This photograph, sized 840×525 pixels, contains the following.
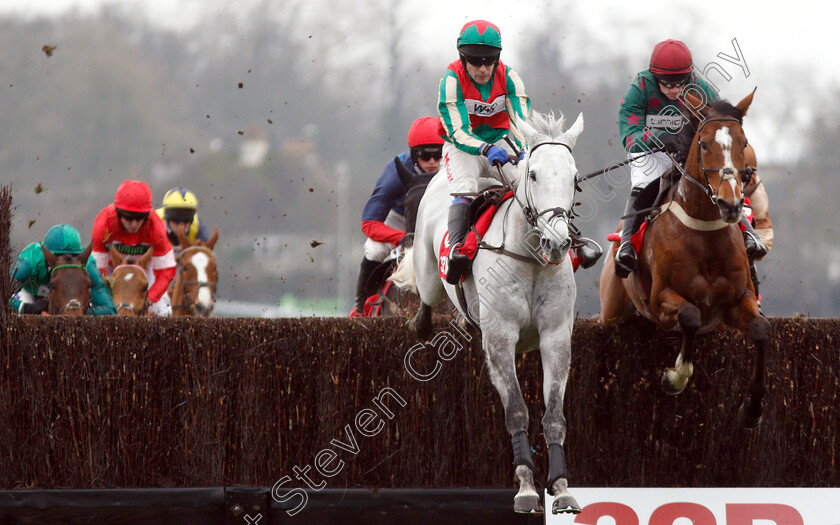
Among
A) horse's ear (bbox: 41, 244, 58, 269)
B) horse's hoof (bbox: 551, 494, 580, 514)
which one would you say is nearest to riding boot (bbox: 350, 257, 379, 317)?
horse's ear (bbox: 41, 244, 58, 269)

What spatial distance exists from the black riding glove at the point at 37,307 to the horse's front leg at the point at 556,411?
15.6ft

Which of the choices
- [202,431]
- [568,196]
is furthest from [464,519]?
[568,196]

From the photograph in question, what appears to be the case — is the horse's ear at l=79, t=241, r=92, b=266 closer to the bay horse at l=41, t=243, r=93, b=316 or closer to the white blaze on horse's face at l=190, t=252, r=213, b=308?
the bay horse at l=41, t=243, r=93, b=316

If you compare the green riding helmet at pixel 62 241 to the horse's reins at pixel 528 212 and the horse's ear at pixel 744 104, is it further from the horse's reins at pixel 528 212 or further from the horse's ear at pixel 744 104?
the horse's ear at pixel 744 104

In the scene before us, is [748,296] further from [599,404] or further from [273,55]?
[273,55]

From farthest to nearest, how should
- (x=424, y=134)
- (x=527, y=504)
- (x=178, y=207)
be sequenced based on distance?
(x=178, y=207), (x=424, y=134), (x=527, y=504)

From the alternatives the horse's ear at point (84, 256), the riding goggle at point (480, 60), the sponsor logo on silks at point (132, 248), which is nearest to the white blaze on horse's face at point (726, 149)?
the riding goggle at point (480, 60)

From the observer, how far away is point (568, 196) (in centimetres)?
512

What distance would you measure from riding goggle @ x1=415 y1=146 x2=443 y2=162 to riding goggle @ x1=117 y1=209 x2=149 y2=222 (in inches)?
109

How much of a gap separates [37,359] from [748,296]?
430 centimetres

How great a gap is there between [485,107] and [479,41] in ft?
1.34

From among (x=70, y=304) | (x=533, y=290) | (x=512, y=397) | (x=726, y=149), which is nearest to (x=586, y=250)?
(x=533, y=290)

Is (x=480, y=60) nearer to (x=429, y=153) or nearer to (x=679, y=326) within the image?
(x=679, y=326)

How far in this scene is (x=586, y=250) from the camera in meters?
5.58
